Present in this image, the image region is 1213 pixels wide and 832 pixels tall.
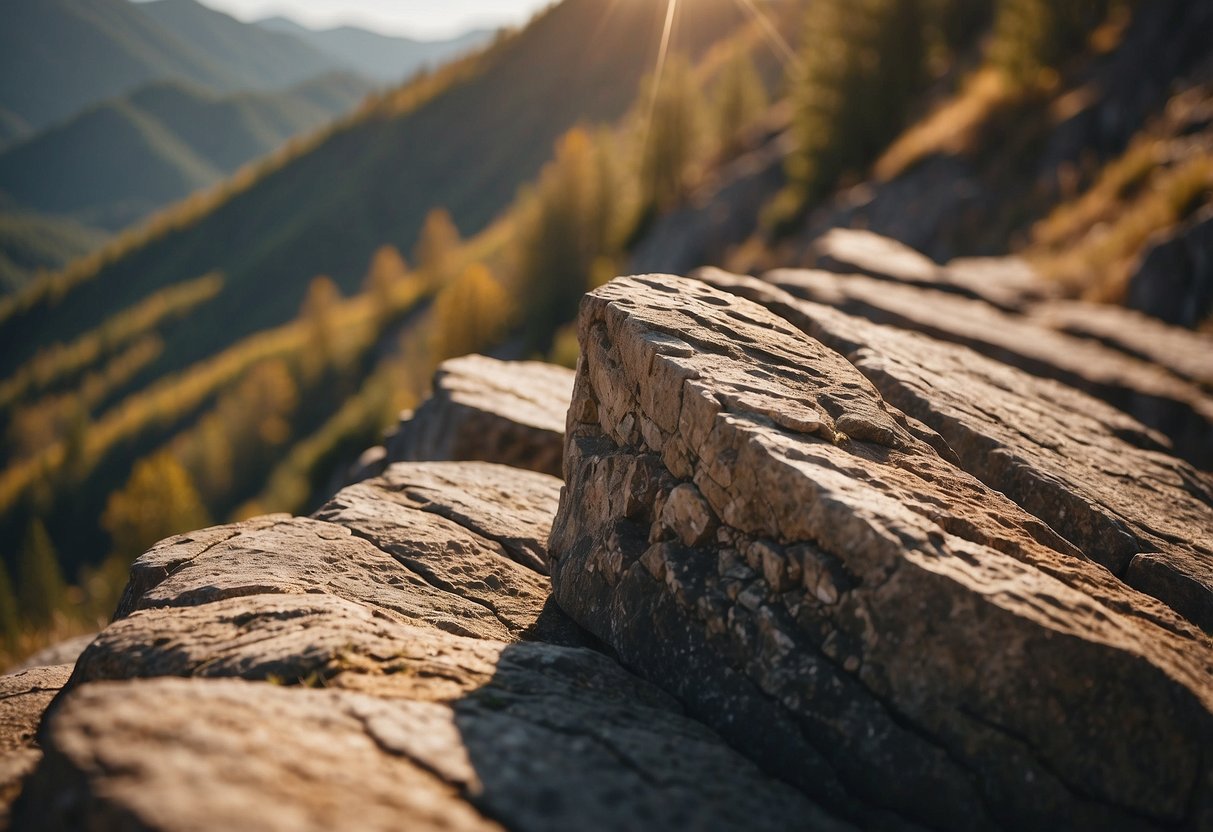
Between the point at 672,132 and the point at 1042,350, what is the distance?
52.1 m

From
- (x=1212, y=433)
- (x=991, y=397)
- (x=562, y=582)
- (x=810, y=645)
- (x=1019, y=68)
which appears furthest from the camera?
(x=1019, y=68)

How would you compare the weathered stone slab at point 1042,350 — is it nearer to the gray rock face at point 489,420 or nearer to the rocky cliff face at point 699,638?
the rocky cliff face at point 699,638

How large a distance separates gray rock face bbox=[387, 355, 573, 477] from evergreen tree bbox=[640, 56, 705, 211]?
48.6 meters

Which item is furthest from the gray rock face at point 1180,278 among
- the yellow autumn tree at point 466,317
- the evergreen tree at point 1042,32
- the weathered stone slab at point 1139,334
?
the yellow autumn tree at point 466,317

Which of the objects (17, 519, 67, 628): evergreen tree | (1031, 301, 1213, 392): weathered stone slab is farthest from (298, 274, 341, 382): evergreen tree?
(1031, 301, 1213, 392): weathered stone slab

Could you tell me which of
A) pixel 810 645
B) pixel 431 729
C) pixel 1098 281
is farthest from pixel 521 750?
pixel 1098 281

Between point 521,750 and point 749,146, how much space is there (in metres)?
61.9

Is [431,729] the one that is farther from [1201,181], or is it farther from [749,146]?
[749,146]

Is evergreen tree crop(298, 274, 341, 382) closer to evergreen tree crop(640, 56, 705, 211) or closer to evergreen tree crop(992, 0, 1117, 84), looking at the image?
evergreen tree crop(640, 56, 705, 211)

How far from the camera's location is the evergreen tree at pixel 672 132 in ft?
198

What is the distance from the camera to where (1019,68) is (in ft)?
117

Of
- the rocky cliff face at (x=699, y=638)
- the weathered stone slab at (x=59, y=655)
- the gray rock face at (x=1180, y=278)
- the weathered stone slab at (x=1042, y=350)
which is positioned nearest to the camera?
the rocky cliff face at (x=699, y=638)

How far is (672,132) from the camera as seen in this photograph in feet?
199

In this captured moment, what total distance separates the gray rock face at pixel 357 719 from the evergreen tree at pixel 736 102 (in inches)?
2390
